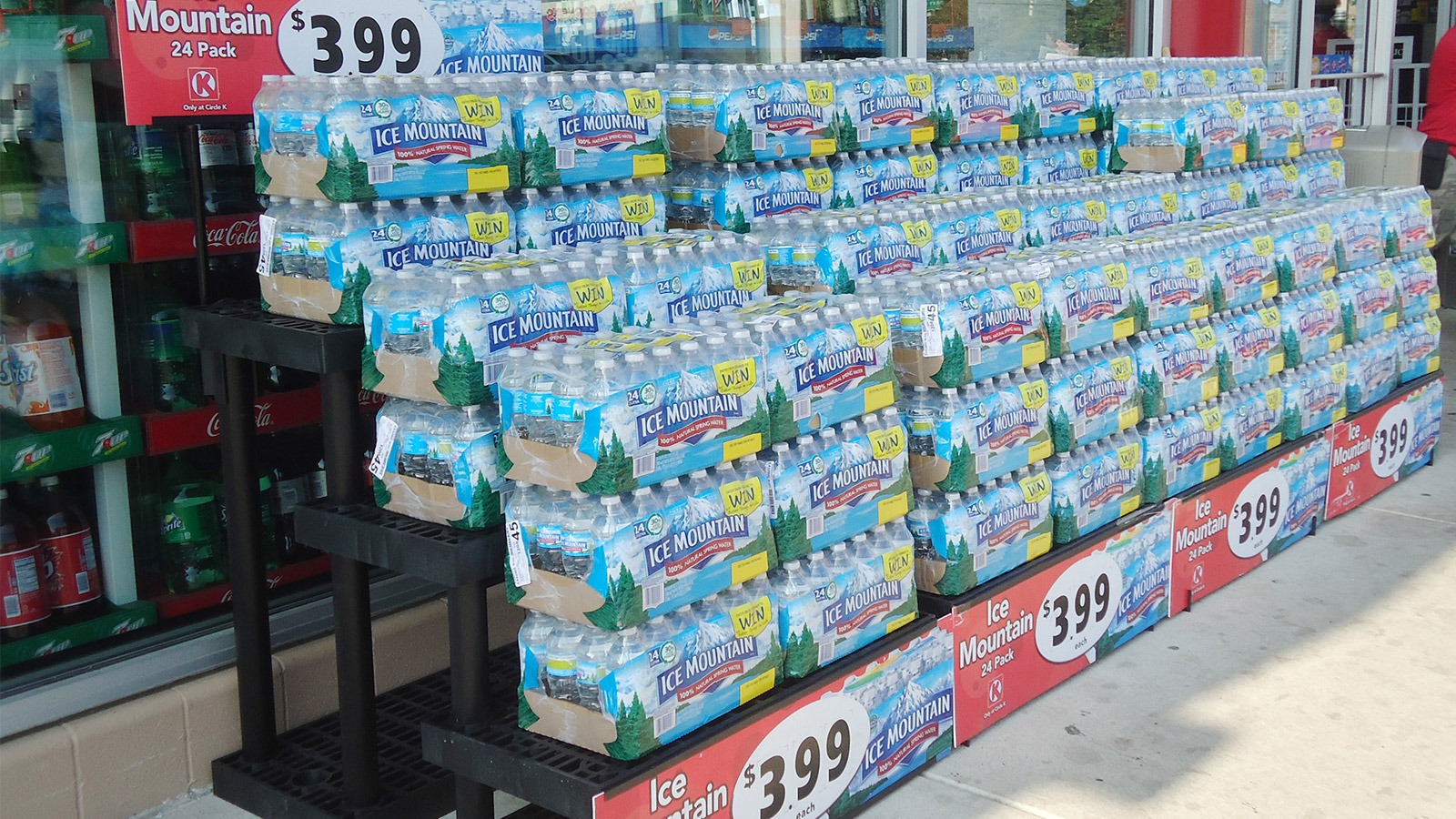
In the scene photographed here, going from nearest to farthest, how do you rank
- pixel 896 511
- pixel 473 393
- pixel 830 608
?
pixel 473 393 < pixel 830 608 < pixel 896 511

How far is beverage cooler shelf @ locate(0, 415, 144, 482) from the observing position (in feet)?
11.6

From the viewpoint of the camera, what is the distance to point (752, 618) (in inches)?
118

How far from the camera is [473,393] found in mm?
2928

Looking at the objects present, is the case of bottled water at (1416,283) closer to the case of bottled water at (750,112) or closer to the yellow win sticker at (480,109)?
the case of bottled water at (750,112)

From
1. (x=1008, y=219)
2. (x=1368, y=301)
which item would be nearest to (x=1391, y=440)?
(x=1368, y=301)

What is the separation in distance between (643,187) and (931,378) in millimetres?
968

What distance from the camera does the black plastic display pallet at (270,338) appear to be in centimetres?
310

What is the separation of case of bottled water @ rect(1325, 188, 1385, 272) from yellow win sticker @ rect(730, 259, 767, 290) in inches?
117

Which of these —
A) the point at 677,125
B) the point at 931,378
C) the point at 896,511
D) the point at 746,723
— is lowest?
the point at 746,723

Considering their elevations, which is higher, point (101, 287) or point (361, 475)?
point (101, 287)

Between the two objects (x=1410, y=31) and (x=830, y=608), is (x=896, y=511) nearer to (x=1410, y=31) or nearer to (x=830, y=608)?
(x=830, y=608)

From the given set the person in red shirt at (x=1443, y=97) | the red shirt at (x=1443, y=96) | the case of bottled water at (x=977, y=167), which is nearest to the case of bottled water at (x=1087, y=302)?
the case of bottled water at (x=977, y=167)

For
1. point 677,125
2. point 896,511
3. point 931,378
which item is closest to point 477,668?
point 896,511

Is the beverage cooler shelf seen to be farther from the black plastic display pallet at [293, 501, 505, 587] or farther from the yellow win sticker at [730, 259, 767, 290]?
the yellow win sticker at [730, 259, 767, 290]
